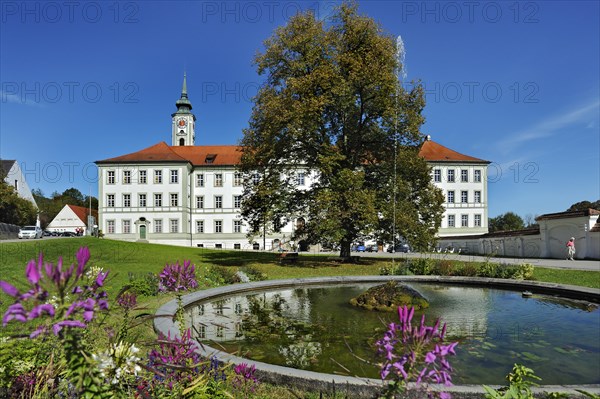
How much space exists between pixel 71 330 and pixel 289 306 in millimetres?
8817

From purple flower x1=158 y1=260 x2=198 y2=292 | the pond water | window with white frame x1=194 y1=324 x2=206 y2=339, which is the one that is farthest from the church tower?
purple flower x1=158 y1=260 x2=198 y2=292

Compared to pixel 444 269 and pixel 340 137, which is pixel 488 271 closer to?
pixel 444 269

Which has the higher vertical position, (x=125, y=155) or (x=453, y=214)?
(x=125, y=155)

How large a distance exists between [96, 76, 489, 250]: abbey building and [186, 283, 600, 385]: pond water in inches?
1537

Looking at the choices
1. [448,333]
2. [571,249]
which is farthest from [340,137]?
[448,333]

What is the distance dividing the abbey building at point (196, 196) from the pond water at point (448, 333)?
128 ft

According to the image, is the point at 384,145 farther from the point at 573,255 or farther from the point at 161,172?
the point at 161,172

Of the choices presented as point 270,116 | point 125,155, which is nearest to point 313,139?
point 270,116

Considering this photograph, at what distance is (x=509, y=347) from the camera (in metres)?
6.21

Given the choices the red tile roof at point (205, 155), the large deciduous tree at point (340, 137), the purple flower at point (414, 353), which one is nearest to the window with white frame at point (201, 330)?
the purple flower at point (414, 353)

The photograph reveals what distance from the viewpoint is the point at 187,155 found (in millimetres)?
57000

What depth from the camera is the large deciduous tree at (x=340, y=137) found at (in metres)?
22.5

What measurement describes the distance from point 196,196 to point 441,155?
3647 cm

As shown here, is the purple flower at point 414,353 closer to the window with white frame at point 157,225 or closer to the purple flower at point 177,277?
the purple flower at point 177,277
